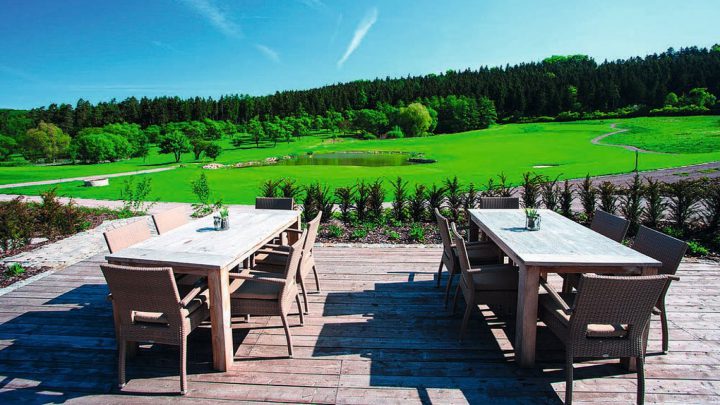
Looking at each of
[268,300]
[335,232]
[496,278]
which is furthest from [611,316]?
[335,232]

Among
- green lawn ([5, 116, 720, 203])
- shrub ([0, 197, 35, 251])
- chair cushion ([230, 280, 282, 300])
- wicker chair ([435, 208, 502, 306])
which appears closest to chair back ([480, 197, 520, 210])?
wicker chair ([435, 208, 502, 306])

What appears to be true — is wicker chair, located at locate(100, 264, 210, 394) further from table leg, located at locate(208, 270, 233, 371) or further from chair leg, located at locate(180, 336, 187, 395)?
table leg, located at locate(208, 270, 233, 371)

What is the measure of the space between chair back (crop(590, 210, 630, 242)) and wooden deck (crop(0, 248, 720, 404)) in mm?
928

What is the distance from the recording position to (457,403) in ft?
8.83

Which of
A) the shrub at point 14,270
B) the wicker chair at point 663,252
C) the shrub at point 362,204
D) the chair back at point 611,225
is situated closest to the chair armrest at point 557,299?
the wicker chair at point 663,252

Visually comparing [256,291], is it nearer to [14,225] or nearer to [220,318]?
[220,318]

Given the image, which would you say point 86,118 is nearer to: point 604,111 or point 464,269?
point 464,269

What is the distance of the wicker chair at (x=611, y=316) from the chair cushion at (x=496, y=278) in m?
0.76

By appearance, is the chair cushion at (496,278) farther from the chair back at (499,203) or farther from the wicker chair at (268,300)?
the chair back at (499,203)

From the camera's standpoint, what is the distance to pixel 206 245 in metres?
3.55

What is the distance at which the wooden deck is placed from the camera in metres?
2.82

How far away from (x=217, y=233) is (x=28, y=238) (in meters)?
5.46

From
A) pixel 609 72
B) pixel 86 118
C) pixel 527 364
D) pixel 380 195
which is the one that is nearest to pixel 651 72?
pixel 609 72

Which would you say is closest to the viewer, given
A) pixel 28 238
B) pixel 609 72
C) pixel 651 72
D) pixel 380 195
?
pixel 28 238
